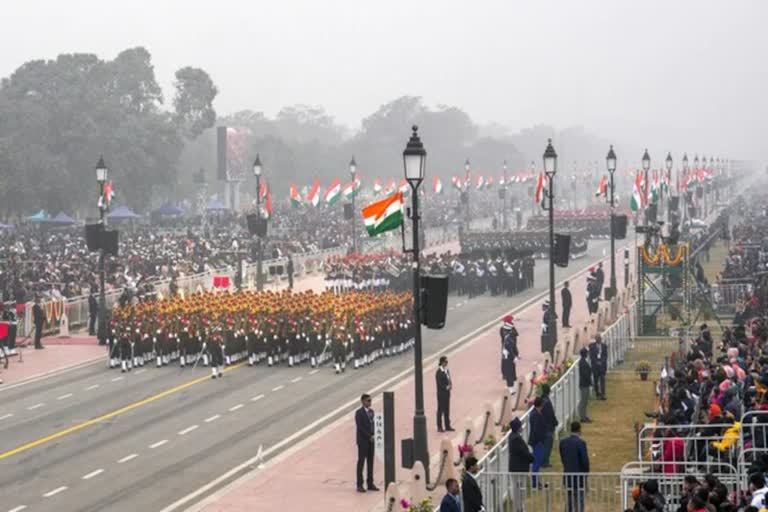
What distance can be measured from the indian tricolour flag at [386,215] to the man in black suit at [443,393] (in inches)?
108

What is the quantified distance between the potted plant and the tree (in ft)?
287

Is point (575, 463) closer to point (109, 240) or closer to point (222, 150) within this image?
point (109, 240)

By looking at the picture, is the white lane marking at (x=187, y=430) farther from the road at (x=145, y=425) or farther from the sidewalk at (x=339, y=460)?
the sidewalk at (x=339, y=460)

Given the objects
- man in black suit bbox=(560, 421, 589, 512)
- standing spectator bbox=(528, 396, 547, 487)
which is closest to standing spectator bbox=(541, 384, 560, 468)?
standing spectator bbox=(528, 396, 547, 487)

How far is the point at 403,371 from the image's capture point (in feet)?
116

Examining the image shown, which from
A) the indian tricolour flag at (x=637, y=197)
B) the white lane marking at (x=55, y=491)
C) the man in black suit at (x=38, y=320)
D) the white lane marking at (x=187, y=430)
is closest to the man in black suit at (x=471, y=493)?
the white lane marking at (x=55, y=491)

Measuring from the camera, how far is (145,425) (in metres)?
28.5

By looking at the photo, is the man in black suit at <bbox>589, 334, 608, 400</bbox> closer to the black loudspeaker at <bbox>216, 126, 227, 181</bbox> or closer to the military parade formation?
the military parade formation

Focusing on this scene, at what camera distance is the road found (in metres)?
22.8

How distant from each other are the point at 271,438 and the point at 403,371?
909 cm

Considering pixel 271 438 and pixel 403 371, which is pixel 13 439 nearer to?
pixel 271 438

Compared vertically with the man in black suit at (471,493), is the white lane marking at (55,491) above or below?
below

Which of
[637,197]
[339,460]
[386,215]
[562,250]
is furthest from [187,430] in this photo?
[637,197]

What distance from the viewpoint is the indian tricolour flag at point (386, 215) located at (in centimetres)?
2602
